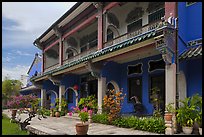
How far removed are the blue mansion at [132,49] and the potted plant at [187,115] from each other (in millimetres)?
619

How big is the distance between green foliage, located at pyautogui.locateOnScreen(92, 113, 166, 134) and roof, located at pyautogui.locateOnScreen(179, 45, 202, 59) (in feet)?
7.84

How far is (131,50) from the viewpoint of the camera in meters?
10.5

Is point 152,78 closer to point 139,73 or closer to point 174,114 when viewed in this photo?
point 139,73

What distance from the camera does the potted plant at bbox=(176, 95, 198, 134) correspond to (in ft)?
26.6

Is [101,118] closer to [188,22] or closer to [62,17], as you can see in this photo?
[188,22]

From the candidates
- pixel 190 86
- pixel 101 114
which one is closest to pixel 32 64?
pixel 101 114

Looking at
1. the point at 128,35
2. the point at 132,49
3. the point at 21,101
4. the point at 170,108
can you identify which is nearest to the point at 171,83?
the point at 170,108

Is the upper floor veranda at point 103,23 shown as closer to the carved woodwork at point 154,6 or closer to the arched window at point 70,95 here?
the carved woodwork at point 154,6

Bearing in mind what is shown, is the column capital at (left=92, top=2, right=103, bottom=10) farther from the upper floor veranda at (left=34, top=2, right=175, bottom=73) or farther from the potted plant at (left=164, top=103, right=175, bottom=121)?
the potted plant at (left=164, top=103, right=175, bottom=121)

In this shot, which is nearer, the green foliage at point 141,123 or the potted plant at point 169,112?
the potted plant at point 169,112

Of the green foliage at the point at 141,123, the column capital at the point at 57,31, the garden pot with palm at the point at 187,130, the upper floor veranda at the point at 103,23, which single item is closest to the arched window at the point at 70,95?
the upper floor veranda at the point at 103,23

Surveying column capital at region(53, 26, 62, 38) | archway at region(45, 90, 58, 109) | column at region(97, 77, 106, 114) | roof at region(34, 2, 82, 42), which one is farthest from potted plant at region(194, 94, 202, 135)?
archway at region(45, 90, 58, 109)

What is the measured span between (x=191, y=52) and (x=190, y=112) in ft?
7.22

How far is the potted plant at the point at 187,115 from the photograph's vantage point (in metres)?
8.10
